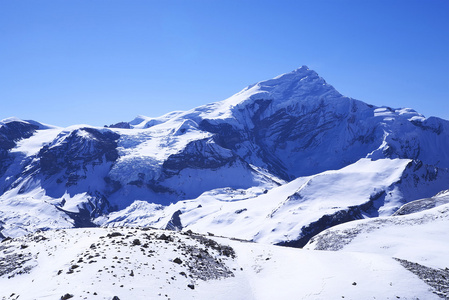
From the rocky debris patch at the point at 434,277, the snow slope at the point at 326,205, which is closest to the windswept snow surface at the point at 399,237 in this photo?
the rocky debris patch at the point at 434,277

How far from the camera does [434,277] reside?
34.0m

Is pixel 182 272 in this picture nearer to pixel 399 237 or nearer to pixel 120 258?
pixel 120 258

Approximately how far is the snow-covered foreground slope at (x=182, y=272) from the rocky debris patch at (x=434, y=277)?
70cm

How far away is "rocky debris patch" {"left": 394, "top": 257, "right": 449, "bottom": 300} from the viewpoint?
102 ft

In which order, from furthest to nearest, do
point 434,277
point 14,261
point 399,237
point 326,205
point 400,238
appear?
point 326,205, point 399,237, point 400,238, point 14,261, point 434,277

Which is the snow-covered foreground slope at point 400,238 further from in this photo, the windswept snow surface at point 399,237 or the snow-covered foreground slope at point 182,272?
the snow-covered foreground slope at point 182,272

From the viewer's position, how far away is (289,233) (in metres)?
156

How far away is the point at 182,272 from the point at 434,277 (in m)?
20.3

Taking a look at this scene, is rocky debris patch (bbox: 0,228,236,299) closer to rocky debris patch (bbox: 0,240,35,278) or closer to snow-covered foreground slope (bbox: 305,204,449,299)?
rocky debris patch (bbox: 0,240,35,278)

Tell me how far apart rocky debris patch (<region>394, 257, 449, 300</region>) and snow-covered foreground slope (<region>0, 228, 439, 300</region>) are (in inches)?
27.5

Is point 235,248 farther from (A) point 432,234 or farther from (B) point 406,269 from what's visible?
(A) point 432,234

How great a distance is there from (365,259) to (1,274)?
32.4 metres

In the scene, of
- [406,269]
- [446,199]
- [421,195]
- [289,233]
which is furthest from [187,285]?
[421,195]

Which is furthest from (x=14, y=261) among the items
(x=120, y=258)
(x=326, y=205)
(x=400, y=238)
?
(x=326, y=205)
